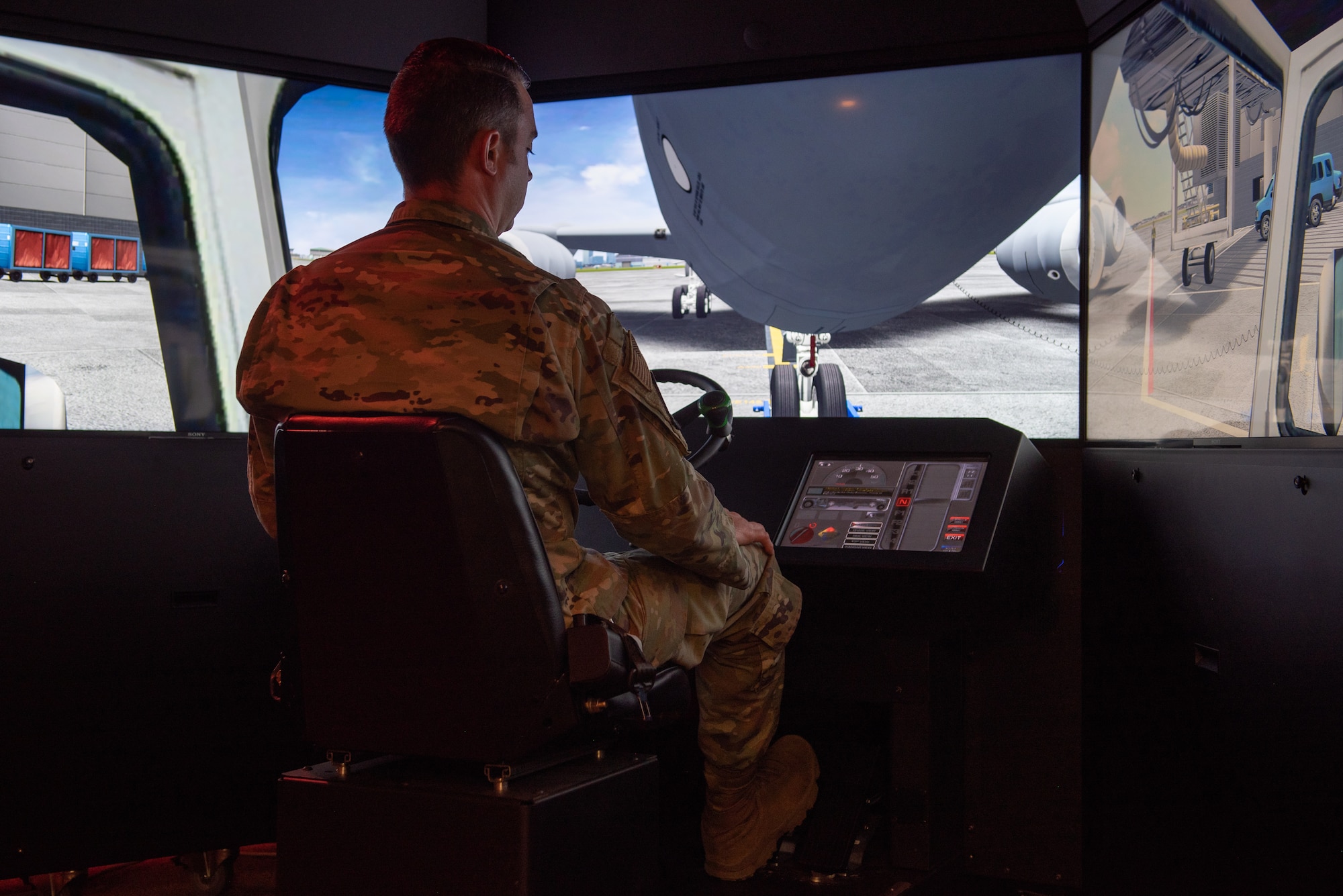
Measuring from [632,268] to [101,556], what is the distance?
1.48m

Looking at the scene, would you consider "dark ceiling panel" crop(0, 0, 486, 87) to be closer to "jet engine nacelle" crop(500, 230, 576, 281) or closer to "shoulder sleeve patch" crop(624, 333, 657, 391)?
"jet engine nacelle" crop(500, 230, 576, 281)

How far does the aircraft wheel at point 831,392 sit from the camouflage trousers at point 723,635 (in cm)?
94

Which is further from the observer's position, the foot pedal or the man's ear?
the foot pedal

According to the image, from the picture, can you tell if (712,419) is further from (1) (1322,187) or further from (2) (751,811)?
(1) (1322,187)

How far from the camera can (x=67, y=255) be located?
7.80 feet

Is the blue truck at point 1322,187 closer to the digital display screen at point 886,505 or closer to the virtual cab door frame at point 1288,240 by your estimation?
the virtual cab door frame at point 1288,240

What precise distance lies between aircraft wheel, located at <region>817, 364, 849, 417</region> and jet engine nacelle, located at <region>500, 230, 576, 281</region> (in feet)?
2.49

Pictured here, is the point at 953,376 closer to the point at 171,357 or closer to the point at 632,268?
the point at 632,268

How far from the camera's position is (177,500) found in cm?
227

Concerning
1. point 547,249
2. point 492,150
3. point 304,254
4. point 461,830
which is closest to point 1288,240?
point 492,150

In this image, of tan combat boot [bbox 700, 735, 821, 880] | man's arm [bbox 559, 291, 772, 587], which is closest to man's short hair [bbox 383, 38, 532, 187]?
man's arm [bbox 559, 291, 772, 587]

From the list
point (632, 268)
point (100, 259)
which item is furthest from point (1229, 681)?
point (100, 259)

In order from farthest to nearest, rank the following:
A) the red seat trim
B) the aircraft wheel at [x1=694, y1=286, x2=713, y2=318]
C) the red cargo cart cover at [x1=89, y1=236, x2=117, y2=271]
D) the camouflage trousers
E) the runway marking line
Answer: the aircraft wheel at [x1=694, y1=286, x2=713, y2=318] → the red cargo cart cover at [x1=89, y1=236, x2=117, y2=271] → the runway marking line → the camouflage trousers → the red seat trim

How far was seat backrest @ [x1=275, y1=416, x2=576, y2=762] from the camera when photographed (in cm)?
114
